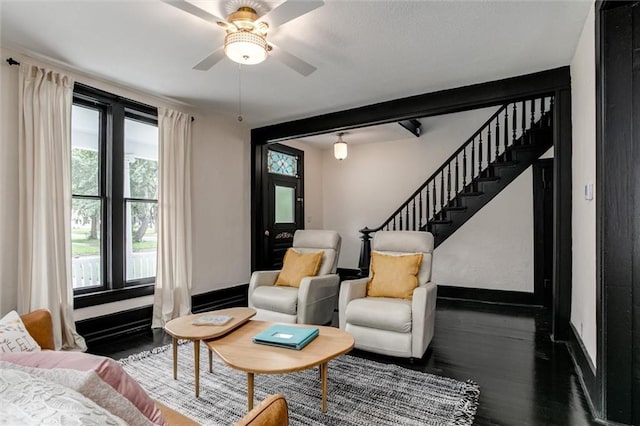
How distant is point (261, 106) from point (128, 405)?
3865 mm

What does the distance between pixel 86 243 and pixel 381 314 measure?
2.98 metres

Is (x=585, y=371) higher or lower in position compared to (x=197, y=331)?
lower

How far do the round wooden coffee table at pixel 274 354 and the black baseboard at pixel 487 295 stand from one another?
3580 millimetres

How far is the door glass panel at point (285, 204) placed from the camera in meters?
6.04

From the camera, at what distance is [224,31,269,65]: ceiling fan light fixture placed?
6.97 ft

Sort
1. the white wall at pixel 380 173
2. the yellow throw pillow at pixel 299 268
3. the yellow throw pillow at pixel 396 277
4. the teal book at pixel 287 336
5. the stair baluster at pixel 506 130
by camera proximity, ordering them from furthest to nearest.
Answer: the white wall at pixel 380 173, the stair baluster at pixel 506 130, the yellow throw pillow at pixel 299 268, the yellow throw pillow at pixel 396 277, the teal book at pixel 287 336

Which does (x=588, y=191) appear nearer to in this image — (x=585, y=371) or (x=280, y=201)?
(x=585, y=371)

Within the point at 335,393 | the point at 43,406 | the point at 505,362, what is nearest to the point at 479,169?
the point at 505,362

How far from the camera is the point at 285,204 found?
6211 mm

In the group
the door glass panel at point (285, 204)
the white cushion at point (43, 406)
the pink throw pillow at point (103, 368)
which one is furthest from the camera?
the door glass panel at point (285, 204)

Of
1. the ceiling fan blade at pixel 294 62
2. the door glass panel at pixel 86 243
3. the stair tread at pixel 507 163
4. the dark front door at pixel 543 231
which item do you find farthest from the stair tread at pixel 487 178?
the door glass panel at pixel 86 243

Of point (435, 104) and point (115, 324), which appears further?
point (435, 104)

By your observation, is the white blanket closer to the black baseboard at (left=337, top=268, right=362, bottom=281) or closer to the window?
the window

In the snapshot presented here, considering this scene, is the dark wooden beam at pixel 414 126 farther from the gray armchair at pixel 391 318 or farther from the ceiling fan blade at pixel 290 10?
the ceiling fan blade at pixel 290 10
